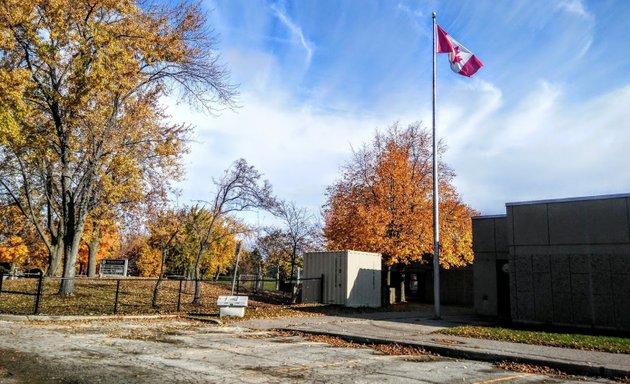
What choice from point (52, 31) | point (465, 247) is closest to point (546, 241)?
point (465, 247)

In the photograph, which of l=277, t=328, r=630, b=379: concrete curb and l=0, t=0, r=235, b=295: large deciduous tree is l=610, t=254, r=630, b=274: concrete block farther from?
l=0, t=0, r=235, b=295: large deciduous tree

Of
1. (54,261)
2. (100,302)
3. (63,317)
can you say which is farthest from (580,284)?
(54,261)

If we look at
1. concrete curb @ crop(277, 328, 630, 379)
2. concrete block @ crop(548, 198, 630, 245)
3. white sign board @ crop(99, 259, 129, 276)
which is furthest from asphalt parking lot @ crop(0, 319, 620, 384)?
white sign board @ crop(99, 259, 129, 276)

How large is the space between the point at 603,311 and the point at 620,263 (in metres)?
1.52

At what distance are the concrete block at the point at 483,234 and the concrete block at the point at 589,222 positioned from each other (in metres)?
4.86

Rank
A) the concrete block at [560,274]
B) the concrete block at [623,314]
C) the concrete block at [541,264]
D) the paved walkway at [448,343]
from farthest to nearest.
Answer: the concrete block at [541,264], the concrete block at [560,274], the concrete block at [623,314], the paved walkway at [448,343]

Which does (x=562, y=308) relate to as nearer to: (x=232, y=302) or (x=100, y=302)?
(x=232, y=302)

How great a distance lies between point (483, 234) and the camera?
20375 mm

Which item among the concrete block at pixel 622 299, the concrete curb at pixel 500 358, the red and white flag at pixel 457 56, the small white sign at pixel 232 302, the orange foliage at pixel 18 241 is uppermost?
the red and white flag at pixel 457 56

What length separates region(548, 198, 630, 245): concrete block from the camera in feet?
45.6

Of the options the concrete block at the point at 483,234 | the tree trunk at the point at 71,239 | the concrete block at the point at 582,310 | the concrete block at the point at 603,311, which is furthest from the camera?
the concrete block at the point at 483,234

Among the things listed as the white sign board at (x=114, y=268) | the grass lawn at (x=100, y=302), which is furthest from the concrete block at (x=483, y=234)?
the white sign board at (x=114, y=268)

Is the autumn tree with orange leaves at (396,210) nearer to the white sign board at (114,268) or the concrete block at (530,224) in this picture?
the concrete block at (530,224)

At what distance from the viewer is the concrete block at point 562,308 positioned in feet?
47.8
